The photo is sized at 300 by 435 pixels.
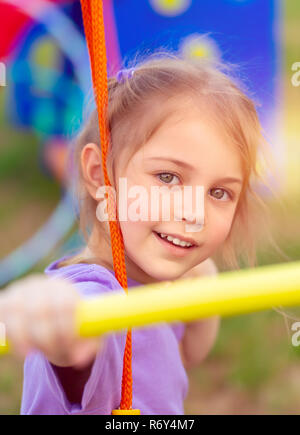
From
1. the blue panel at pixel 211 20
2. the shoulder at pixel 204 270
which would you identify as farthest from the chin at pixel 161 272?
the blue panel at pixel 211 20

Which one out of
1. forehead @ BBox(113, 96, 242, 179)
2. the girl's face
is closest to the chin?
the girl's face

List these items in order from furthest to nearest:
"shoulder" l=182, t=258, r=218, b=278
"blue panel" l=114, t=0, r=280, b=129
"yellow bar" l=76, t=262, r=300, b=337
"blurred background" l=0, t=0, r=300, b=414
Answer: "blue panel" l=114, t=0, r=280, b=129, "blurred background" l=0, t=0, r=300, b=414, "shoulder" l=182, t=258, r=218, b=278, "yellow bar" l=76, t=262, r=300, b=337

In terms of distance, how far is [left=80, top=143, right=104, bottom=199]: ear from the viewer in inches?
33.3

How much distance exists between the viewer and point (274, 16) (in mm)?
2148

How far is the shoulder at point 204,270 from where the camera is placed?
40.6 inches

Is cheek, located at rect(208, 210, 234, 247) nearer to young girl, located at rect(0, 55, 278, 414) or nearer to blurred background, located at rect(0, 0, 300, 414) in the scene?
young girl, located at rect(0, 55, 278, 414)

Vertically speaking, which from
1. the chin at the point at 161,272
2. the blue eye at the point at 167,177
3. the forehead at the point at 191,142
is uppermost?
the forehead at the point at 191,142

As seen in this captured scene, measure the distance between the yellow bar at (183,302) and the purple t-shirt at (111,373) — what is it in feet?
0.55

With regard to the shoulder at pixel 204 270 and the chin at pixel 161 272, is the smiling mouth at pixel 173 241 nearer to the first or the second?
the chin at pixel 161 272

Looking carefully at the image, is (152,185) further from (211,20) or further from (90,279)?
(211,20)

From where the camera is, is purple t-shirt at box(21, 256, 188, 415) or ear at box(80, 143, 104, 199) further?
ear at box(80, 143, 104, 199)

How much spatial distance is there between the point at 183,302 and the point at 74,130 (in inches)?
21.6

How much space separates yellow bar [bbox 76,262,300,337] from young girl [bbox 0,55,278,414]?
171mm
